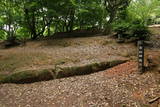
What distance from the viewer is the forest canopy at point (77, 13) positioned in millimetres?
10758

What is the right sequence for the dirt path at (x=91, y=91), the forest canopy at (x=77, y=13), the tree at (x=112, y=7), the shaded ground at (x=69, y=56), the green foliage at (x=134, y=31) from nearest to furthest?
the dirt path at (x=91, y=91)
the shaded ground at (x=69, y=56)
the green foliage at (x=134, y=31)
the forest canopy at (x=77, y=13)
the tree at (x=112, y=7)

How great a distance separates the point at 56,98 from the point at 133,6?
Answer: 11.7 metres

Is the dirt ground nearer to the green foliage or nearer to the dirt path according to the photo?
the dirt path

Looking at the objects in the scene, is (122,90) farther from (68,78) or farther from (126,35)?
(126,35)

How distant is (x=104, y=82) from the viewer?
5660 millimetres

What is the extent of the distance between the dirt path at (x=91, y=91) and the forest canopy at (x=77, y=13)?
5.15 meters

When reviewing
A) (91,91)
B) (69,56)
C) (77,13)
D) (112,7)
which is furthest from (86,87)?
(112,7)

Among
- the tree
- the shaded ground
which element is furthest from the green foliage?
the tree

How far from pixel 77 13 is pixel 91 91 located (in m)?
7.90

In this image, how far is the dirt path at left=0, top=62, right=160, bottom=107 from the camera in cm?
457

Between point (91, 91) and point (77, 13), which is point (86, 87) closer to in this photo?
point (91, 91)

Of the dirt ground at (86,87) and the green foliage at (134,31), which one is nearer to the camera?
the dirt ground at (86,87)

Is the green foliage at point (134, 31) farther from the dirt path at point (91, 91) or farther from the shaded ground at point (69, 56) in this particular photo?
the dirt path at point (91, 91)

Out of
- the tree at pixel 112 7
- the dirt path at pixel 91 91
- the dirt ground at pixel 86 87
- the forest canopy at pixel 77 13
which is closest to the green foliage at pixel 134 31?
the forest canopy at pixel 77 13
